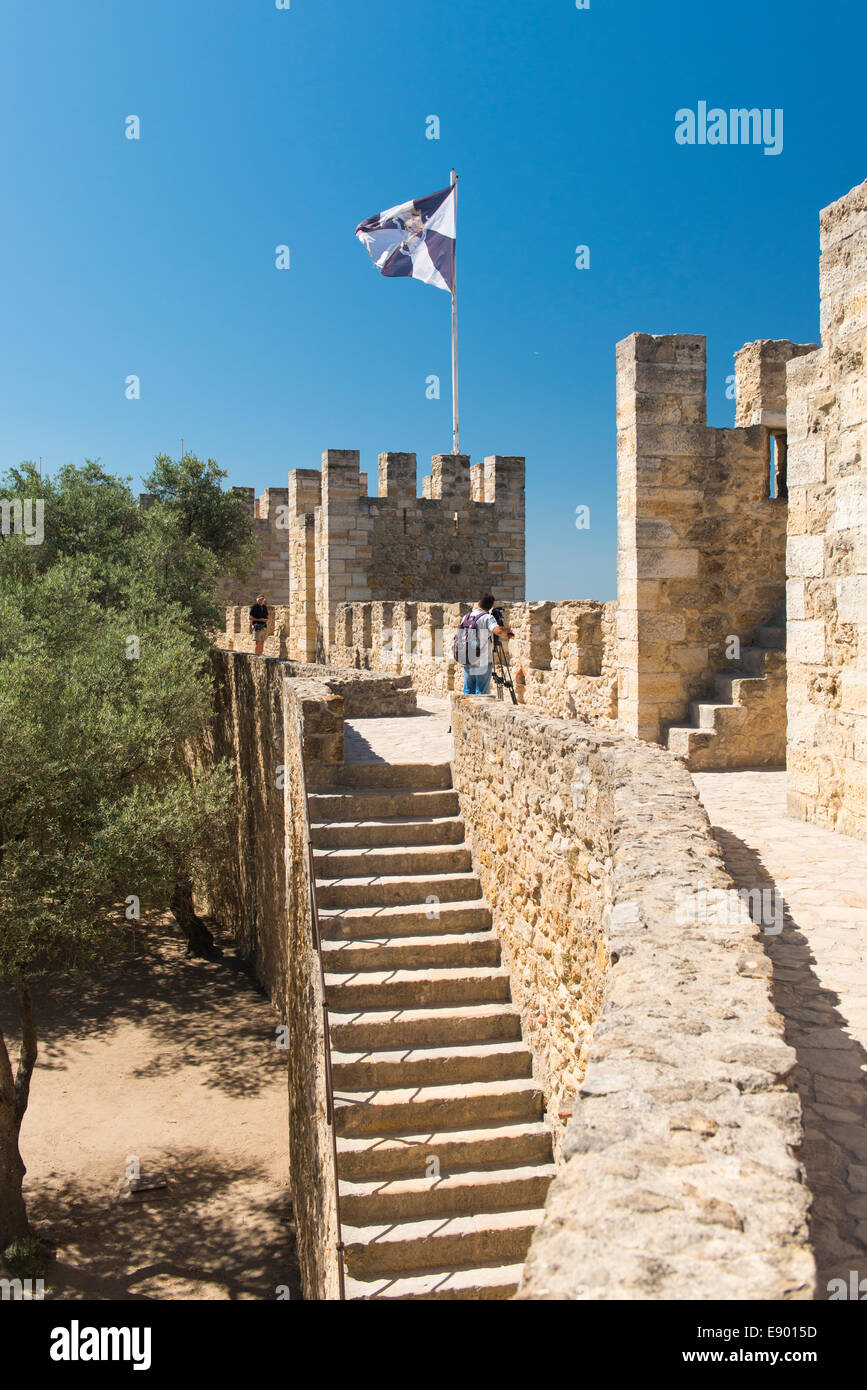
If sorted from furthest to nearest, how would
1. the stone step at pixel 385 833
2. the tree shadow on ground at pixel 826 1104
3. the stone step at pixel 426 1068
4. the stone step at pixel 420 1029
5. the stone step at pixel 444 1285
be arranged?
the stone step at pixel 385 833 < the stone step at pixel 420 1029 < the stone step at pixel 426 1068 < the stone step at pixel 444 1285 < the tree shadow on ground at pixel 826 1104

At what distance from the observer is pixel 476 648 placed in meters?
10.5

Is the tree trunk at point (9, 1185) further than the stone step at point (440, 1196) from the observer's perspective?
Yes

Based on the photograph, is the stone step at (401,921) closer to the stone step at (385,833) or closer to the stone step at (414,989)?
the stone step at (414,989)

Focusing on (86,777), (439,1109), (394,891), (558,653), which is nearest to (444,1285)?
(439,1109)

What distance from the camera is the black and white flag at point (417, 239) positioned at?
59.4 feet

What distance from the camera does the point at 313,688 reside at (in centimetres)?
949

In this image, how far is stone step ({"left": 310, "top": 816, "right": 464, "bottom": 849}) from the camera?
8031mm

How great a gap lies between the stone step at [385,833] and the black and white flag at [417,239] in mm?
13054

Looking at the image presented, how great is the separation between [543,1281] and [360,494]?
57.1 ft

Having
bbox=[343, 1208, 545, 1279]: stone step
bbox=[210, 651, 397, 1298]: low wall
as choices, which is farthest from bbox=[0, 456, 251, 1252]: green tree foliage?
bbox=[343, 1208, 545, 1279]: stone step

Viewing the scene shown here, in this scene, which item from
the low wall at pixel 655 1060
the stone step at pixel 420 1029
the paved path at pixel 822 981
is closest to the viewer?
the low wall at pixel 655 1060

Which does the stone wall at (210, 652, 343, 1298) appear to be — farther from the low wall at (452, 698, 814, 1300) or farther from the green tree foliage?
the low wall at (452, 698, 814, 1300)

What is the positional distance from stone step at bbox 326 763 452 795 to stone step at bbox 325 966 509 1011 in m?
2.04

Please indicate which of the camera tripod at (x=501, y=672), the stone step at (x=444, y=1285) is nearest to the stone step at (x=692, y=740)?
the camera tripod at (x=501, y=672)
